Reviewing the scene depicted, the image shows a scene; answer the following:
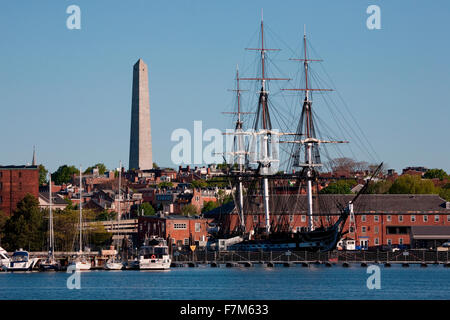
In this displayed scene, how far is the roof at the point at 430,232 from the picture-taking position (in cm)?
11212

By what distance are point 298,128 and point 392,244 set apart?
20752 mm

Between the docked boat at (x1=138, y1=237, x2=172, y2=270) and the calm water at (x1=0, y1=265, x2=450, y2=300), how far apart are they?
5.88 ft

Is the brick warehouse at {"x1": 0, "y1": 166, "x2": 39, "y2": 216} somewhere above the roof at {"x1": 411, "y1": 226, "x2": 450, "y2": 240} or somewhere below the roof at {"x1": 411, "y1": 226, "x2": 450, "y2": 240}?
above

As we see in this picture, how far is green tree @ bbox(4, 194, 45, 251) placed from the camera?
110 meters

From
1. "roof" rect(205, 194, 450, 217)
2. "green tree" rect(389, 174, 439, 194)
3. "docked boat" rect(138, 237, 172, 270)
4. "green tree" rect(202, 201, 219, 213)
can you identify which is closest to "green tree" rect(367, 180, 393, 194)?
"green tree" rect(389, 174, 439, 194)

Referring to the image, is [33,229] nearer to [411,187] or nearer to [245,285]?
[245,285]

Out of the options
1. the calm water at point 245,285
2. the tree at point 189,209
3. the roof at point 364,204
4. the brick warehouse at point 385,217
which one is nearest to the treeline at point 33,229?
the brick warehouse at point 385,217

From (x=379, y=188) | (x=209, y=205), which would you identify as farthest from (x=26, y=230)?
(x=379, y=188)

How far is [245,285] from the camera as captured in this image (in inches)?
2498

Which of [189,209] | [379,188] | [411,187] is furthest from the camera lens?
[189,209]

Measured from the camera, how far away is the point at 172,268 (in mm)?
92875

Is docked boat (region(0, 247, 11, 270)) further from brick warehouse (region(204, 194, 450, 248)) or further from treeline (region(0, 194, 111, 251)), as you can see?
brick warehouse (region(204, 194, 450, 248))

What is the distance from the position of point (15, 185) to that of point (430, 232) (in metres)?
60.7
